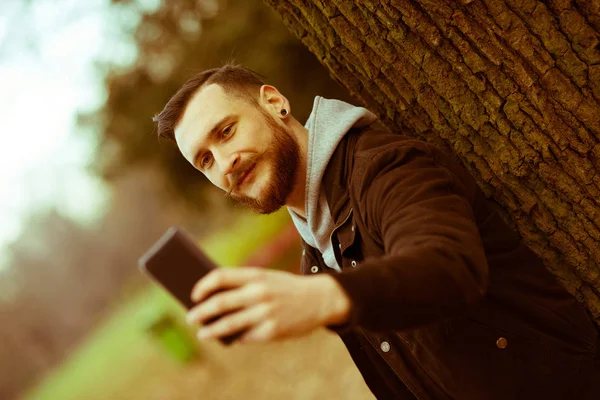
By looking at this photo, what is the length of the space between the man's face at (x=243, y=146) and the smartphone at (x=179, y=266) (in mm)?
710

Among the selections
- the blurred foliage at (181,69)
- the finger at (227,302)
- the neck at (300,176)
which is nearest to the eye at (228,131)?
the neck at (300,176)

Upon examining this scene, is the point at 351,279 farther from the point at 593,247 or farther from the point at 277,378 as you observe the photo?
the point at 277,378

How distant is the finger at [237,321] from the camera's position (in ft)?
3.39

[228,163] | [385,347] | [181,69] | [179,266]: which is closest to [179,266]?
[179,266]

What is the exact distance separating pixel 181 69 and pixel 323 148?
511 centimetres

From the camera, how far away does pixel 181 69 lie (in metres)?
6.54

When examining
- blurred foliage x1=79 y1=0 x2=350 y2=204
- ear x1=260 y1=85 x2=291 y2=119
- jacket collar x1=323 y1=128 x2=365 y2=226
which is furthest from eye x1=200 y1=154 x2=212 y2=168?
blurred foliage x1=79 y1=0 x2=350 y2=204

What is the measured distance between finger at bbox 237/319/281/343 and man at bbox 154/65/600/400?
0.40 metres

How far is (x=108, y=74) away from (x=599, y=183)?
610 cm

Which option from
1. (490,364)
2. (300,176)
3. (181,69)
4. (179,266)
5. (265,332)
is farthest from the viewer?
(181,69)

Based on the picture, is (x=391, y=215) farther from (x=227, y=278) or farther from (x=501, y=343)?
(x=501, y=343)

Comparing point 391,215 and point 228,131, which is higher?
point 228,131

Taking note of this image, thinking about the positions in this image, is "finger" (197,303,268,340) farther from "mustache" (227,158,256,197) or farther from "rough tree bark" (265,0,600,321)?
"rough tree bark" (265,0,600,321)

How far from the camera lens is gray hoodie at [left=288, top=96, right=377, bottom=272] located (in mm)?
1859
